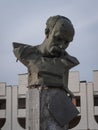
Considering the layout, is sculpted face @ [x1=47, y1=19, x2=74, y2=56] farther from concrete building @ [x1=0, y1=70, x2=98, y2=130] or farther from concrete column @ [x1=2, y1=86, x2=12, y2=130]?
concrete column @ [x1=2, y1=86, x2=12, y2=130]

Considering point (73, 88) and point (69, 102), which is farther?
point (73, 88)

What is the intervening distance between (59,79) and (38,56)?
2.10 feet

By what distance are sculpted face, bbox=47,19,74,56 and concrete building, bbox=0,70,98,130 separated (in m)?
38.7

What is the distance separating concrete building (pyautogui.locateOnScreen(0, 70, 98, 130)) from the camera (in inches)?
1966

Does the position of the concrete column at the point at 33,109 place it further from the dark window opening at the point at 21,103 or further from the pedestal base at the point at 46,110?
the dark window opening at the point at 21,103

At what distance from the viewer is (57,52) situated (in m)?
10.5

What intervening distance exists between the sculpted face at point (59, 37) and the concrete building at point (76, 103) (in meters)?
38.7

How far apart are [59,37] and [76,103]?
131 feet

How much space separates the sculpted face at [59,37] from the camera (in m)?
10.4

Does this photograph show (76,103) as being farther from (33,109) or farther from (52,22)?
(33,109)

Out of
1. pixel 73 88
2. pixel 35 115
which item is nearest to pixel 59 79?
pixel 35 115

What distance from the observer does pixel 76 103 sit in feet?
164

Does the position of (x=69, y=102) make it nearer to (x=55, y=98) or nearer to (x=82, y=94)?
(x=55, y=98)

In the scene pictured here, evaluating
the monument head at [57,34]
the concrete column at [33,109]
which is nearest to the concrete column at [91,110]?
the monument head at [57,34]
